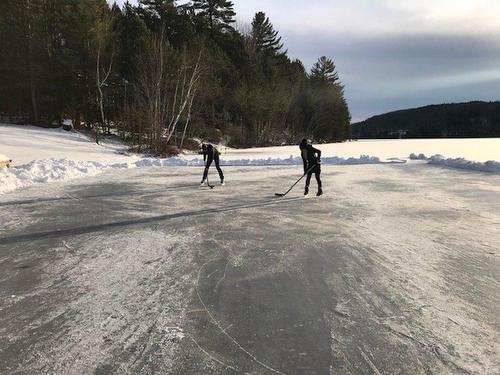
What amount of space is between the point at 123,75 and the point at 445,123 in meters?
100

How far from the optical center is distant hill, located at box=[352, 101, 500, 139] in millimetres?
102625

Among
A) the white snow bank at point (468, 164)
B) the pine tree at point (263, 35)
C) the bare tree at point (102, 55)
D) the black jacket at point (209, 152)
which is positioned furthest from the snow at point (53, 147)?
the pine tree at point (263, 35)

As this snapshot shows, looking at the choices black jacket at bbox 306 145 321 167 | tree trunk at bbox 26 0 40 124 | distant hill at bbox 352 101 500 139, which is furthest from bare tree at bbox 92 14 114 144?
distant hill at bbox 352 101 500 139

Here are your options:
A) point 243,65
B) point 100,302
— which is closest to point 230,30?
point 243,65

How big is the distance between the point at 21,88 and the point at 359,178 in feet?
89.4

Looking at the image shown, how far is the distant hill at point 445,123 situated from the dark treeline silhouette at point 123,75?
59.0m

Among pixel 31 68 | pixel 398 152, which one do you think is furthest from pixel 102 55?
pixel 398 152

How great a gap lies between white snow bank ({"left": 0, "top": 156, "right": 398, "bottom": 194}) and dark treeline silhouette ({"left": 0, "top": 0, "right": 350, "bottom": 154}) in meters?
5.94

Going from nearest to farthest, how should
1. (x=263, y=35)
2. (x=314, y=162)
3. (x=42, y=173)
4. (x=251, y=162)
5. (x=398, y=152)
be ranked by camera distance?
(x=314, y=162)
(x=42, y=173)
(x=251, y=162)
(x=398, y=152)
(x=263, y=35)

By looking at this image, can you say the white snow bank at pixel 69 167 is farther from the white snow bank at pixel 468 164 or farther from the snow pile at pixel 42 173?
the white snow bank at pixel 468 164

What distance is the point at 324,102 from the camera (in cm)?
6250

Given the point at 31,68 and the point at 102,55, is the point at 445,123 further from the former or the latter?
the point at 31,68

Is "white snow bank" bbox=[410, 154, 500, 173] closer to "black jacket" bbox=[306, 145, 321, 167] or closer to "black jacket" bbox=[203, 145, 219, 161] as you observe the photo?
"black jacket" bbox=[306, 145, 321, 167]

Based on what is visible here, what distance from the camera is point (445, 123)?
10962 centimetres
